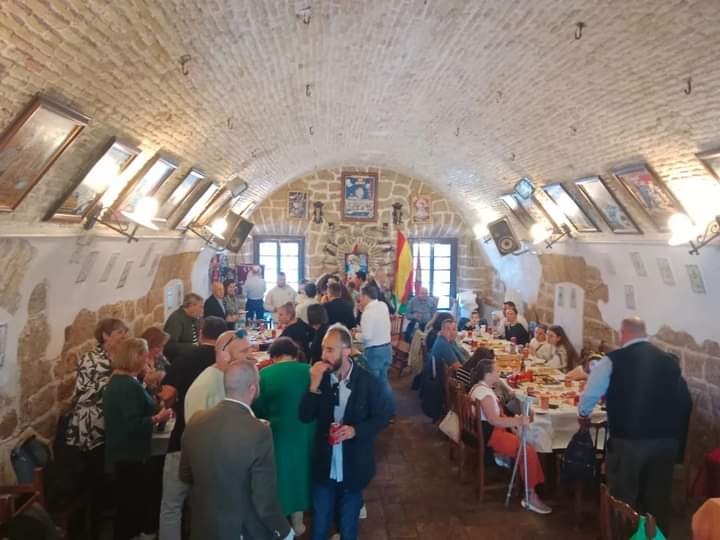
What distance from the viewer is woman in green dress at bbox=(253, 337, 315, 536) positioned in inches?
150

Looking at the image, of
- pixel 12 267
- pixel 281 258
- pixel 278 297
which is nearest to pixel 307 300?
pixel 278 297

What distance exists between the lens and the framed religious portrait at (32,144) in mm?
3014

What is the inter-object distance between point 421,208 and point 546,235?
4.33 metres

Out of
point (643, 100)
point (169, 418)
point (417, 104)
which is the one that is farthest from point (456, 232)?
point (169, 418)

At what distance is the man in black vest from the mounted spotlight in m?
3.82

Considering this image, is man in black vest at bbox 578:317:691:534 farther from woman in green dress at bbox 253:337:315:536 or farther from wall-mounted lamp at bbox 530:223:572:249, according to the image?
wall-mounted lamp at bbox 530:223:572:249

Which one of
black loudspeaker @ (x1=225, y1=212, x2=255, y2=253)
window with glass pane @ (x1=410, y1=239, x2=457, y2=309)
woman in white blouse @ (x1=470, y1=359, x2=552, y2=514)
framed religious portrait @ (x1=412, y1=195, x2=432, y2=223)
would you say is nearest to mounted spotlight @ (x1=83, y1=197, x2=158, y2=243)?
woman in white blouse @ (x1=470, y1=359, x2=552, y2=514)

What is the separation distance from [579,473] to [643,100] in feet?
9.55

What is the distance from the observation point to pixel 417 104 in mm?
6594

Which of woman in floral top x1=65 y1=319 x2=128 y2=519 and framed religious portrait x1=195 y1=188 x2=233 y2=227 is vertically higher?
framed religious portrait x1=195 y1=188 x2=233 y2=227

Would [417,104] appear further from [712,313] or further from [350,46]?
[712,313]

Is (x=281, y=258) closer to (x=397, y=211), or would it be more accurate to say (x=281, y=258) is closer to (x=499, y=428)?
(x=397, y=211)

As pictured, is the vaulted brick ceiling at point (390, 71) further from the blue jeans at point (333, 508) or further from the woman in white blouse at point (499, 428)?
the blue jeans at point (333, 508)

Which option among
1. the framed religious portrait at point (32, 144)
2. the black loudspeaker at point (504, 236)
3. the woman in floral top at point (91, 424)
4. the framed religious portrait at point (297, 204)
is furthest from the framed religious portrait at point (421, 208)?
the framed religious portrait at point (32, 144)
